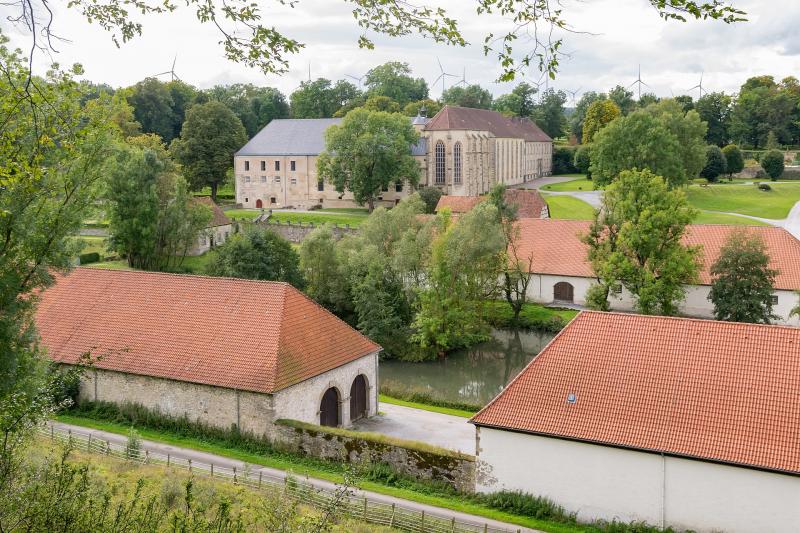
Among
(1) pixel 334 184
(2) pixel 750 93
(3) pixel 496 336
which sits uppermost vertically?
(2) pixel 750 93

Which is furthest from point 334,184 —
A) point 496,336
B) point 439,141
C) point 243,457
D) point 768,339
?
point 768,339

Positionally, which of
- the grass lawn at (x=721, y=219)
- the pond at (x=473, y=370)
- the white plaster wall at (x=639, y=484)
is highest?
the grass lawn at (x=721, y=219)

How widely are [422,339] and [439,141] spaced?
40.5m

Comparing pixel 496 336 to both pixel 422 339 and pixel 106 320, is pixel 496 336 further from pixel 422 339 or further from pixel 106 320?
pixel 106 320

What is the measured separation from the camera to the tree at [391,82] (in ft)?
335

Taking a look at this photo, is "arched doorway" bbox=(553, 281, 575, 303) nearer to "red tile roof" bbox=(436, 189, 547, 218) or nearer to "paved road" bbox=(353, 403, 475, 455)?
"red tile roof" bbox=(436, 189, 547, 218)

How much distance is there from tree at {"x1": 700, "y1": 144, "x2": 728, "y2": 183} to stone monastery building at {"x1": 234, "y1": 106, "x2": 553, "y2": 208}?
66.5 feet

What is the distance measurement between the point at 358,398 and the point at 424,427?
2793 mm

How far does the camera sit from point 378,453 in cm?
2092

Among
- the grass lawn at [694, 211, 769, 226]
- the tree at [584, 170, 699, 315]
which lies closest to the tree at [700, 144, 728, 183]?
the grass lawn at [694, 211, 769, 226]

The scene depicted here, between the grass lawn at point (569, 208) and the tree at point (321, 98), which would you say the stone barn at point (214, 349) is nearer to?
the grass lawn at point (569, 208)

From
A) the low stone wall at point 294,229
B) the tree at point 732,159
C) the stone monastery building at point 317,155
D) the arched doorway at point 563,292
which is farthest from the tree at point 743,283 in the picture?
the tree at point 732,159

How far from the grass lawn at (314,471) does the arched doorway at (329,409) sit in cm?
274

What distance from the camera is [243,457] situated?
2141 cm
